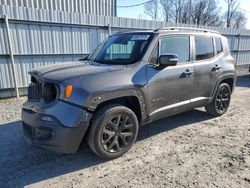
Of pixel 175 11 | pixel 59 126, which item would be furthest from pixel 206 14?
pixel 59 126

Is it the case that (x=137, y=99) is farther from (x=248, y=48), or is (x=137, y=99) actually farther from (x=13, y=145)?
(x=248, y=48)

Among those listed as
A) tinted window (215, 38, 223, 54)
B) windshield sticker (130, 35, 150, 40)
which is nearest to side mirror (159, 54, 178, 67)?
windshield sticker (130, 35, 150, 40)

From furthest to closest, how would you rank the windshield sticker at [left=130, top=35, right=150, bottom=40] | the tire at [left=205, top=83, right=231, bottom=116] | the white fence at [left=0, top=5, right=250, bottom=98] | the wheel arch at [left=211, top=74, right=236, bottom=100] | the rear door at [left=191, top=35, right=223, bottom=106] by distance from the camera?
the white fence at [left=0, top=5, right=250, bottom=98] < the tire at [left=205, top=83, right=231, bottom=116] < the wheel arch at [left=211, top=74, right=236, bottom=100] < the rear door at [left=191, top=35, right=223, bottom=106] < the windshield sticker at [left=130, top=35, right=150, bottom=40]

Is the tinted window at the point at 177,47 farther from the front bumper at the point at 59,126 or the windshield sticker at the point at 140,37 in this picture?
the front bumper at the point at 59,126

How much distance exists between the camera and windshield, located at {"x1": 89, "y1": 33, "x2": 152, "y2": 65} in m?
3.74

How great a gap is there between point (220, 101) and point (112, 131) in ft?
10.8

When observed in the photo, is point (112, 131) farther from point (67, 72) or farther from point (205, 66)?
point (205, 66)

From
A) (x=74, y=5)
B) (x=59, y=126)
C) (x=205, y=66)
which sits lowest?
(x=59, y=126)

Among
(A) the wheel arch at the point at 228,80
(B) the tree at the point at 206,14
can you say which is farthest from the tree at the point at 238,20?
(A) the wheel arch at the point at 228,80

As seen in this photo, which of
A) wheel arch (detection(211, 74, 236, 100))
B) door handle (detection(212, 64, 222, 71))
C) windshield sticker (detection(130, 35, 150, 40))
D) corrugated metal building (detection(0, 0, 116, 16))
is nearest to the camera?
windshield sticker (detection(130, 35, 150, 40))

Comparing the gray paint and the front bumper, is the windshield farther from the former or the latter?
the front bumper

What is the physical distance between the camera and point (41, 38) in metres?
7.54

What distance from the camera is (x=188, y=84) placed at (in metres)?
4.34

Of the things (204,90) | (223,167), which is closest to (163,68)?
(204,90)
